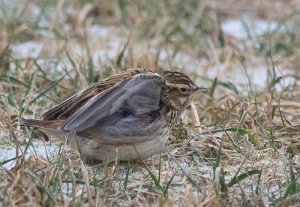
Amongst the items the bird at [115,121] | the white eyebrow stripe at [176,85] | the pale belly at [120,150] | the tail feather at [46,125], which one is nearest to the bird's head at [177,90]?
the white eyebrow stripe at [176,85]

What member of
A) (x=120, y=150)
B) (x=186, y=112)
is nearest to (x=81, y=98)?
(x=120, y=150)

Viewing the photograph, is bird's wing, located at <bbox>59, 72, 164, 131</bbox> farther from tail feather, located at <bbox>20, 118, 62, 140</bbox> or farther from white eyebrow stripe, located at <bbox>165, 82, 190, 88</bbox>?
white eyebrow stripe, located at <bbox>165, 82, 190, 88</bbox>

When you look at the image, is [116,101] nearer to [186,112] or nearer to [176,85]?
[176,85]

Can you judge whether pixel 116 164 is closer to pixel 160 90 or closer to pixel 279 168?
pixel 160 90

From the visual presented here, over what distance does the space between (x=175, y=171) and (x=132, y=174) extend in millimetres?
267

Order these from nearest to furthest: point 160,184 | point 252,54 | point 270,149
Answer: point 160,184
point 270,149
point 252,54

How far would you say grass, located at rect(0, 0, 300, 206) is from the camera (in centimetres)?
459

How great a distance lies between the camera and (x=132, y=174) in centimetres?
512

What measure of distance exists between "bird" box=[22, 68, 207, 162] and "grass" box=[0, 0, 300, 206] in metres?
0.11

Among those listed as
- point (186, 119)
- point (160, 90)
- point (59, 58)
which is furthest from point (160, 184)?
point (59, 58)

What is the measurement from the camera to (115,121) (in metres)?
5.24

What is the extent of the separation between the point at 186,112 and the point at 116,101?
156 centimetres

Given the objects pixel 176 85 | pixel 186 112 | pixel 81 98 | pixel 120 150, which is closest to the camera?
pixel 120 150

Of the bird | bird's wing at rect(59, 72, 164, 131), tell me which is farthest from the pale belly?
bird's wing at rect(59, 72, 164, 131)
